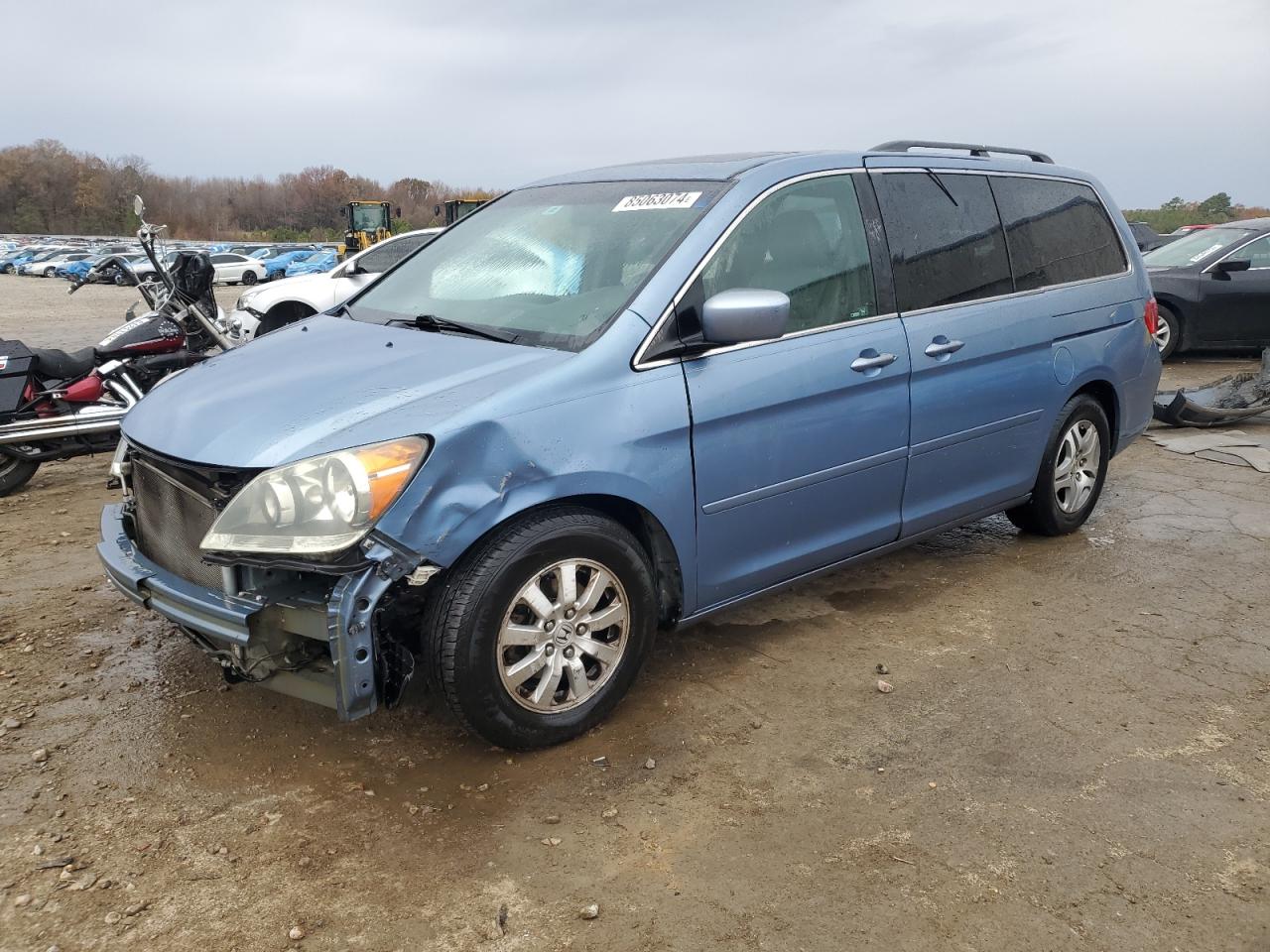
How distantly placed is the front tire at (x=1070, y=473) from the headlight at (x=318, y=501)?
3.31 meters

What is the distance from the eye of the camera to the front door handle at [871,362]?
367 cm

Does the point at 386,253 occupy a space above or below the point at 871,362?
above

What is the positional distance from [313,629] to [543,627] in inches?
26.6

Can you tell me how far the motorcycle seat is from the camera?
623cm

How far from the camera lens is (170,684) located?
363cm

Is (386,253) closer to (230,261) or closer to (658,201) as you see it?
(658,201)

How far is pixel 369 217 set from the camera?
37094 mm

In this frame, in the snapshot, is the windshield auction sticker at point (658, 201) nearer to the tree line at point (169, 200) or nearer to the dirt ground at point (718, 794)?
the dirt ground at point (718, 794)

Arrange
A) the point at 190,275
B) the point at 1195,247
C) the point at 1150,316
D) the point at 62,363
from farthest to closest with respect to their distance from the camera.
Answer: the point at 1195,247 → the point at 190,275 → the point at 62,363 → the point at 1150,316

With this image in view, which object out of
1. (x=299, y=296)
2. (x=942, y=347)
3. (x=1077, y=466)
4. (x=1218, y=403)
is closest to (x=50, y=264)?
(x=299, y=296)

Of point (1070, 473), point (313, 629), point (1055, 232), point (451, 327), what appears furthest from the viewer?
Result: point (1070, 473)

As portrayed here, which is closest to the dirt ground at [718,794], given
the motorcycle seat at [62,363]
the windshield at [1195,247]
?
the motorcycle seat at [62,363]

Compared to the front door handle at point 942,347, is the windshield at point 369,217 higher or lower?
higher

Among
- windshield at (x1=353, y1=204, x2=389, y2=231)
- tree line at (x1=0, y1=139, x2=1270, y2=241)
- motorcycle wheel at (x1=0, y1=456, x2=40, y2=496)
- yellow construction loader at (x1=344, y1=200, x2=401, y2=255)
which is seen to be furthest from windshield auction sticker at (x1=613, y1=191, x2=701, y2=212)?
tree line at (x1=0, y1=139, x2=1270, y2=241)
